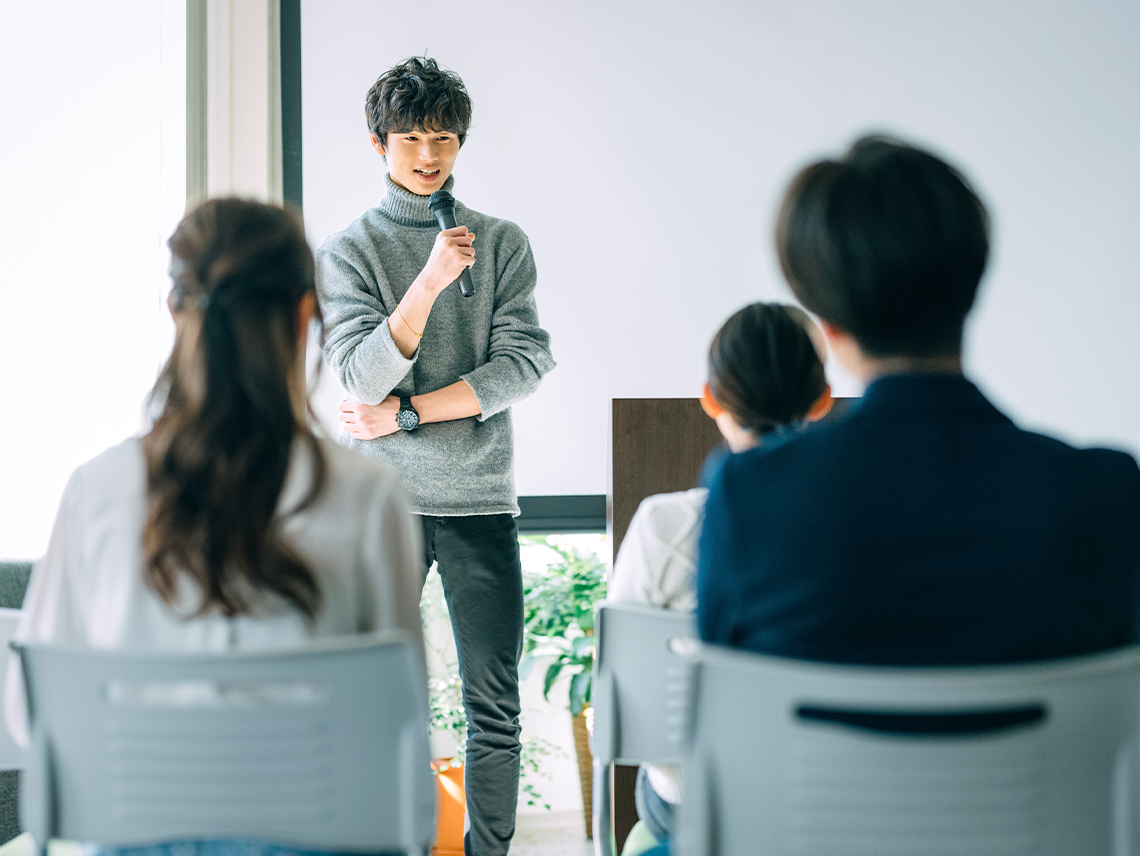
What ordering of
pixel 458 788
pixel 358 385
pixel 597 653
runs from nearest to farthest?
pixel 597 653 → pixel 358 385 → pixel 458 788

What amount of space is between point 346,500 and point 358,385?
37.2 inches

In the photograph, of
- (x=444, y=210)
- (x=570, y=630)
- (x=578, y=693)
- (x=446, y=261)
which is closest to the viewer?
(x=446, y=261)

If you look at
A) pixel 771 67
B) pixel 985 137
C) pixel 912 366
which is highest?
pixel 771 67

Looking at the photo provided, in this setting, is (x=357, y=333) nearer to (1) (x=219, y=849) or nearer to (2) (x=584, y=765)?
(1) (x=219, y=849)

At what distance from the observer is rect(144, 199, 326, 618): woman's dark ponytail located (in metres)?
0.83

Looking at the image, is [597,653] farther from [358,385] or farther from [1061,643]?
[358,385]

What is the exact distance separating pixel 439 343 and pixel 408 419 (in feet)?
0.66

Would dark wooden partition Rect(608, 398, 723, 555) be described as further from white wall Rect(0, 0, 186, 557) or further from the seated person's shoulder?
white wall Rect(0, 0, 186, 557)

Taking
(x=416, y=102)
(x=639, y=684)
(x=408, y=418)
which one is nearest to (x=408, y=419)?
(x=408, y=418)

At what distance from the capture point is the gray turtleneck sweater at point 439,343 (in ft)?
5.96

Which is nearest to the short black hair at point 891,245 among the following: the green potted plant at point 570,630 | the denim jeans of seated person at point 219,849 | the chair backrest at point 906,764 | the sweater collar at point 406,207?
the chair backrest at point 906,764

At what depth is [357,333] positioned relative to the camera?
1844 millimetres

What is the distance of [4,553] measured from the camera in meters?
2.02

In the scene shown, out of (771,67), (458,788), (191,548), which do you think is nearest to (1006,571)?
(191,548)
